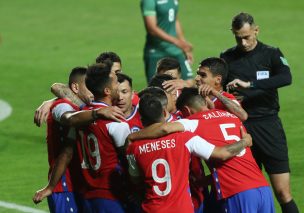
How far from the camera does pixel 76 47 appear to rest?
77.3 ft

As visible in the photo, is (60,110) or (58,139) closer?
(60,110)

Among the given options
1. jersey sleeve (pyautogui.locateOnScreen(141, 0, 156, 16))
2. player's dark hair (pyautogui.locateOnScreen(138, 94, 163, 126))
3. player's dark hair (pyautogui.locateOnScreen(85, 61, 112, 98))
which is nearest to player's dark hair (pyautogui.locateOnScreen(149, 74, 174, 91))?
player's dark hair (pyautogui.locateOnScreen(85, 61, 112, 98))

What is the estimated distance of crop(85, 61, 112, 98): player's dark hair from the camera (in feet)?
27.8

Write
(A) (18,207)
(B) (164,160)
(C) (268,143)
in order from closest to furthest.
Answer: (B) (164,160) < (C) (268,143) < (A) (18,207)

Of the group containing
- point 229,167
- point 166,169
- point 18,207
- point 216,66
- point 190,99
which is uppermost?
point 216,66

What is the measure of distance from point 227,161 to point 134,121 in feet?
2.88

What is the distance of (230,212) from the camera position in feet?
29.3

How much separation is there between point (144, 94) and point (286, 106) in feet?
30.7

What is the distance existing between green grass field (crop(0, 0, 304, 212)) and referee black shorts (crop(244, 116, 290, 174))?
3.34 ft

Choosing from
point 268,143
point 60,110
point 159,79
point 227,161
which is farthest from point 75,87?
point 268,143

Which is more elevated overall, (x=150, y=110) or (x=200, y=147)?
(x=150, y=110)

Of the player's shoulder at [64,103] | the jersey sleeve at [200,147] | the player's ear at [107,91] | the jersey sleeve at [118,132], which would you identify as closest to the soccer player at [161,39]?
the player's shoulder at [64,103]

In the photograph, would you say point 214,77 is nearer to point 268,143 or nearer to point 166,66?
point 166,66

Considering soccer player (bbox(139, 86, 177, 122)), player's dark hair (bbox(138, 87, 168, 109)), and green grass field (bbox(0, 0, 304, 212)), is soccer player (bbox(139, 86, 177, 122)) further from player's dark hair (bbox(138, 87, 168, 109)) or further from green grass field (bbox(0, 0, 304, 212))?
green grass field (bbox(0, 0, 304, 212))
